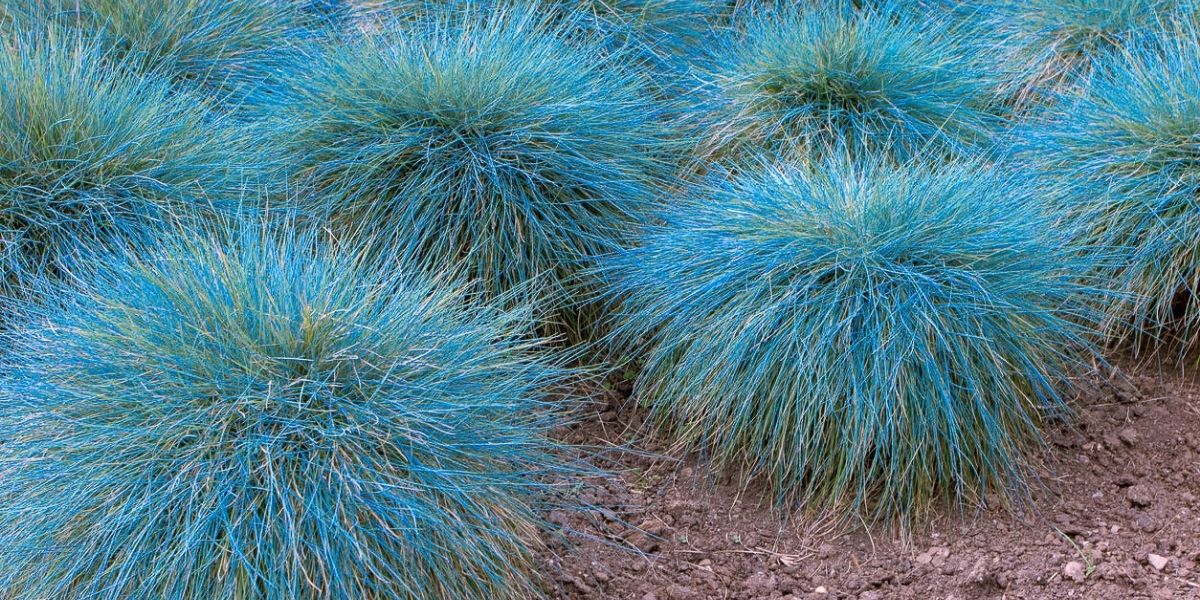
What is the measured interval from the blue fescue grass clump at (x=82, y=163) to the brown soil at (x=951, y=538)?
1602 mm

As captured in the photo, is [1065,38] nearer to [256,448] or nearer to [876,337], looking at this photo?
[876,337]

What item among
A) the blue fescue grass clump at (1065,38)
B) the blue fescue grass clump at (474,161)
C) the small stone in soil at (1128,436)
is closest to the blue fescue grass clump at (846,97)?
the blue fescue grass clump at (1065,38)

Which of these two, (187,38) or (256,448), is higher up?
(187,38)

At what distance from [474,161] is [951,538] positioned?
6.00ft

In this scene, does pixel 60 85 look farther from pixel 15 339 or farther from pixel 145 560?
pixel 145 560

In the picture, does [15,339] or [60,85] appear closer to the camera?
[15,339]

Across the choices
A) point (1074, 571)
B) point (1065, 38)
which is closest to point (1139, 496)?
point (1074, 571)

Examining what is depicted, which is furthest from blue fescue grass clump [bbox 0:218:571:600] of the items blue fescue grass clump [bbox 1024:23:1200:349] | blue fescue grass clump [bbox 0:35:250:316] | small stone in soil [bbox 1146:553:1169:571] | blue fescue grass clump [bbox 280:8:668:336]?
blue fescue grass clump [bbox 1024:23:1200:349]

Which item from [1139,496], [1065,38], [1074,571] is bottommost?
[1074,571]

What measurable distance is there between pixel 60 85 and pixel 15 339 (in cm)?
110

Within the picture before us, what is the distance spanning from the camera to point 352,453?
2.71 m

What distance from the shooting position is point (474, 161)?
3.84m

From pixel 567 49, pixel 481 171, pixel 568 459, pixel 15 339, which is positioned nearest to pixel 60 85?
pixel 15 339

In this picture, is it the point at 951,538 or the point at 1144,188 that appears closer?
the point at 951,538
